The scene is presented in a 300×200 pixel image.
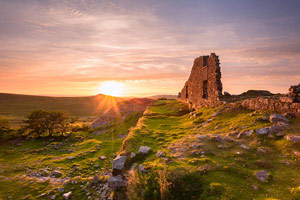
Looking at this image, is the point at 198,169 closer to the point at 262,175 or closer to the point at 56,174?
the point at 262,175

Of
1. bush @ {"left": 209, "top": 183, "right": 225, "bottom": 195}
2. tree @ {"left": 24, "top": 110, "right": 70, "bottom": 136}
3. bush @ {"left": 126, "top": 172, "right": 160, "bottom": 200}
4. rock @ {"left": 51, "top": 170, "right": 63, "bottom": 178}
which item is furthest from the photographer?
tree @ {"left": 24, "top": 110, "right": 70, "bottom": 136}

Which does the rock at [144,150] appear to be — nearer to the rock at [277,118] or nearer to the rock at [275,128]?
the rock at [275,128]

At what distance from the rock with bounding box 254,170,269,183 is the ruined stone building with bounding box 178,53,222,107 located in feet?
37.5

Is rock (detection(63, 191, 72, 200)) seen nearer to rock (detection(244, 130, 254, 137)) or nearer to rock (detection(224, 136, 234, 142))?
rock (detection(224, 136, 234, 142))

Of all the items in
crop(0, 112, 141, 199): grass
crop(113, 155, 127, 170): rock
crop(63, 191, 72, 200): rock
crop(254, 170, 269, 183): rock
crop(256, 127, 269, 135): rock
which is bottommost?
crop(0, 112, 141, 199): grass

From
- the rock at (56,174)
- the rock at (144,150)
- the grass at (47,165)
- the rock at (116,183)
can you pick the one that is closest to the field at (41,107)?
the grass at (47,165)

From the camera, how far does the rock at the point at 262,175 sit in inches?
217

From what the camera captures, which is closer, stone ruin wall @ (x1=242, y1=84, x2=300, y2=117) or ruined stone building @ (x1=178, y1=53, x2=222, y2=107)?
stone ruin wall @ (x1=242, y1=84, x2=300, y2=117)

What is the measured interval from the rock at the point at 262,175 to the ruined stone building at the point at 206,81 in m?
11.4

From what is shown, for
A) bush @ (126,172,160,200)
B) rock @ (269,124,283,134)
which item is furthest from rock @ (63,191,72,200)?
rock @ (269,124,283,134)

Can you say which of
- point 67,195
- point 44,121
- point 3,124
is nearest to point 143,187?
point 67,195

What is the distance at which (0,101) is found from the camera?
9288 cm

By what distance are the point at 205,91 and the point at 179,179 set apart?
1739cm

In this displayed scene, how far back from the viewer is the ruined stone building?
17.3 m
